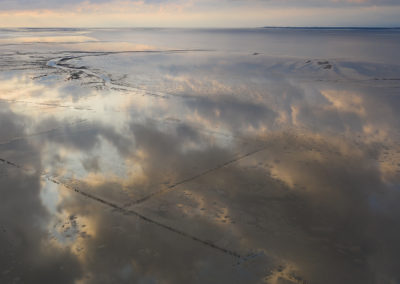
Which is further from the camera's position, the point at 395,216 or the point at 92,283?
the point at 395,216

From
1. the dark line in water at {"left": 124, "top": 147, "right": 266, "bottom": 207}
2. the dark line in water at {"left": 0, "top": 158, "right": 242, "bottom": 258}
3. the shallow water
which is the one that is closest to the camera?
the shallow water

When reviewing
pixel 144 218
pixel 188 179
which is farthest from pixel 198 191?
pixel 144 218

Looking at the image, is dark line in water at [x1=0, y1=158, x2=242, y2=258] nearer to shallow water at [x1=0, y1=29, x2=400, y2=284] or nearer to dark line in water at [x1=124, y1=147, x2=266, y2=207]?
shallow water at [x1=0, y1=29, x2=400, y2=284]

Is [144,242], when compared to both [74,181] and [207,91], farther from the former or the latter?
[207,91]

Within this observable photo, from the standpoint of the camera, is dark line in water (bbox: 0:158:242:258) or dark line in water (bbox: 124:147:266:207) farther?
dark line in water (bbox: 124:147:266:207)

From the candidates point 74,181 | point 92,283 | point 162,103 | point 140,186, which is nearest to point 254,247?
point 92,283

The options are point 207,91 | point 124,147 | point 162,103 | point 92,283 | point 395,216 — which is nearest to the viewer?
point 92,283

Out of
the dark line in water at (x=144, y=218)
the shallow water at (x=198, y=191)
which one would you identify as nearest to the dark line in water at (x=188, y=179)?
the shallow water at (x=198, y=191)

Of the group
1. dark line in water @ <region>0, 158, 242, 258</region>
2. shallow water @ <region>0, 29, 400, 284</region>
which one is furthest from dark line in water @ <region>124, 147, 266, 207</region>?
dark line in water @ <region>0, 158, 242, 258</region>
